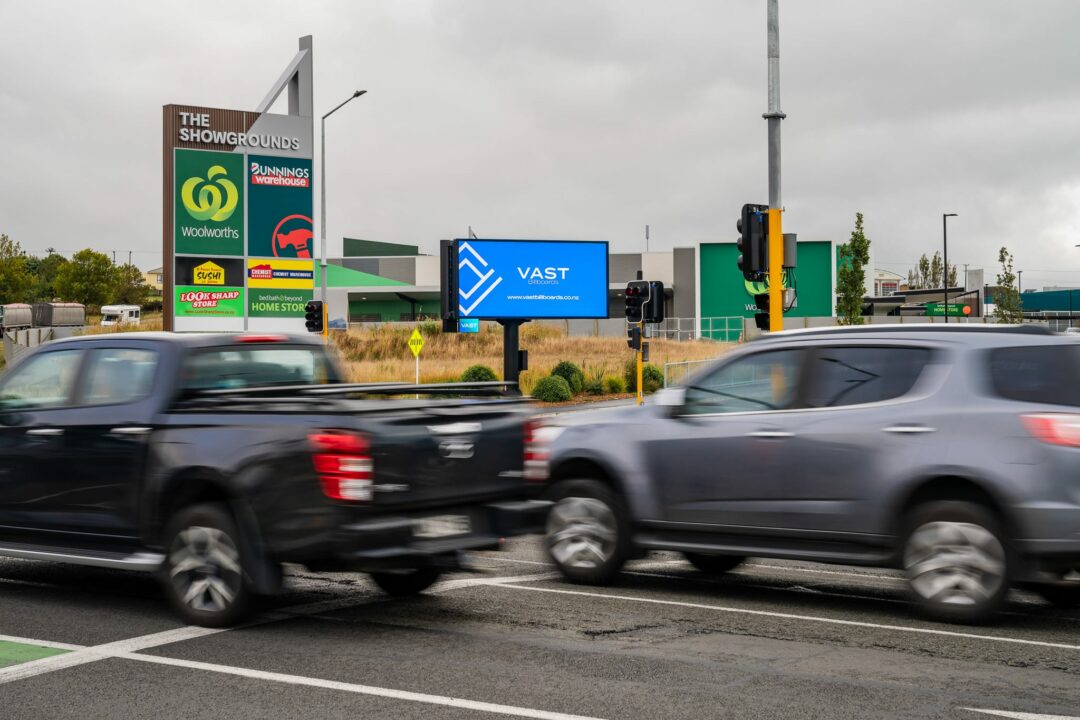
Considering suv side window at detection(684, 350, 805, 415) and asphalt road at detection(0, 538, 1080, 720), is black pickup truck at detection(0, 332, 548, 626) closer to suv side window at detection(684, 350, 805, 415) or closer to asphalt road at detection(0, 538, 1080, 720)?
asphalt road at detection(0, 538, 1080, 720)

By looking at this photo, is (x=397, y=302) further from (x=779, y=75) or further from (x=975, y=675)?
(x=975, y=675)

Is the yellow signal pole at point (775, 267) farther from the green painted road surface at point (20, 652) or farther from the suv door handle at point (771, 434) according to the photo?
the green painted road surface at point (20, 652)

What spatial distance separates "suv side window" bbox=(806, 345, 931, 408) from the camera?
8305 millimetres

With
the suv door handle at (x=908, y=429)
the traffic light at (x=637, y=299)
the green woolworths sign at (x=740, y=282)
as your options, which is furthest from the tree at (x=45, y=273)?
the suv door handle at (x=908, y=429)

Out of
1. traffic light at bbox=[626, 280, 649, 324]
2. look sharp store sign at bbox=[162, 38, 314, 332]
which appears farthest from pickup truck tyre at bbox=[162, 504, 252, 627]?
look sharp store sign at bbox=[162, 38, 314, 332]

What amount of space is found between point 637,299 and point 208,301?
2206 cm

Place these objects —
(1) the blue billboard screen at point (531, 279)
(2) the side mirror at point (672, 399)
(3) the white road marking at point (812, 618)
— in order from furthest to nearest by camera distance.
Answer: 1. (1) the blue billboard screen at point (531, 279)
2. (2) the side mirror at point (672, 399)
3. (3) the white road marking at point (812, 618)

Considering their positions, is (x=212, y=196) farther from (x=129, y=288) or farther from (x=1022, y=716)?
(x=129, y=288)

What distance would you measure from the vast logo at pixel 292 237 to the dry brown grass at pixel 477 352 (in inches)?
192

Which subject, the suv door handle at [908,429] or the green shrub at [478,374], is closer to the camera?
the suv door handle at [908,429]

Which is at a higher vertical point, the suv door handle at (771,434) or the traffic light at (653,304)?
the traffic light at (653,304)

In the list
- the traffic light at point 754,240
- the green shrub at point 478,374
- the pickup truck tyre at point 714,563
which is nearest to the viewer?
the pickup truck tyre at point 714,563

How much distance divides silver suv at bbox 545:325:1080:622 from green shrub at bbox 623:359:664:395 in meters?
34.4

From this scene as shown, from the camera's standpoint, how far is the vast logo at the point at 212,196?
45562mm
